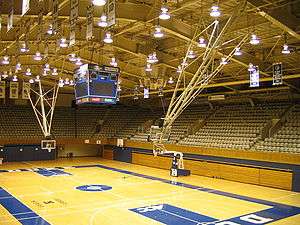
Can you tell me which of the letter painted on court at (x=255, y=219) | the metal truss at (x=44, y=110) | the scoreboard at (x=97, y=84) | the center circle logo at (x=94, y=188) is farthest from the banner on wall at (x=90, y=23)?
the metal truss at (x=44, y=110)

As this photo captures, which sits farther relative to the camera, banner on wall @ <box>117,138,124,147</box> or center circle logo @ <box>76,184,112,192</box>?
banner on wall @ <box>117,138,124,147</box>

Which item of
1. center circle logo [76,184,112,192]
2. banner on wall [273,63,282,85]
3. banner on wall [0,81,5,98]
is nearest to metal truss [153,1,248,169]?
banner on wall [273,63,282,85]

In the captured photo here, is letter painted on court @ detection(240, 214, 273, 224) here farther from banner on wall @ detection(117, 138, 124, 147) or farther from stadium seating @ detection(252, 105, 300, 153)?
banner on wall @ detection(117, 138, 124, 147)

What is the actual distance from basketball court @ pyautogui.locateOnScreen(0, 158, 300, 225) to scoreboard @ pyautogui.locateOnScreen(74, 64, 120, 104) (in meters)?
4.12

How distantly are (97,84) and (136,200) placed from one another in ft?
16.6

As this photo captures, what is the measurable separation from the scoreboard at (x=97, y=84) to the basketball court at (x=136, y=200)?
162 inches

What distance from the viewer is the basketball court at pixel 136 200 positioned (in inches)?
439

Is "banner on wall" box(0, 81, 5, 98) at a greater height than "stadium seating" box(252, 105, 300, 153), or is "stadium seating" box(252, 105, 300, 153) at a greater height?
"banner on wall" box(0, 81, 5, 98)

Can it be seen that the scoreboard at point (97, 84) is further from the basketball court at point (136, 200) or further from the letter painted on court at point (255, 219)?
the letter painted on court at point (255, 219)

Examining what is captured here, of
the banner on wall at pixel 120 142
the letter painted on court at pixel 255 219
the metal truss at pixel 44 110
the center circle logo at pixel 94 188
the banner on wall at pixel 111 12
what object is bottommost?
the center circle logo at pixel 94 188

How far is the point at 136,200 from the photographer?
1400 centimetres

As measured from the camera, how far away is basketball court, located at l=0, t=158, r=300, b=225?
11.1 meters

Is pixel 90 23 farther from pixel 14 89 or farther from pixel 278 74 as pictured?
pixel 14 89

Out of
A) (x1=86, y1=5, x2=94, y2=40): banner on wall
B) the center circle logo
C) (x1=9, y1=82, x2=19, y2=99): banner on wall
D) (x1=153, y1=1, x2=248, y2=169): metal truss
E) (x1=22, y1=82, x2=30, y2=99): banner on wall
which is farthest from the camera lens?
(x1=22, y1=82, x2=30, y2=99): banner on wall
